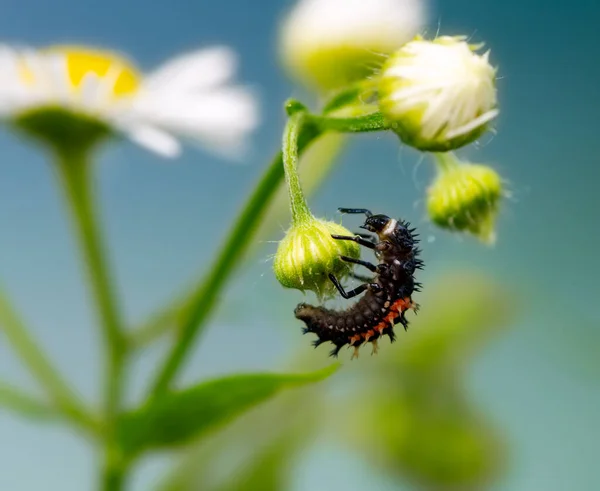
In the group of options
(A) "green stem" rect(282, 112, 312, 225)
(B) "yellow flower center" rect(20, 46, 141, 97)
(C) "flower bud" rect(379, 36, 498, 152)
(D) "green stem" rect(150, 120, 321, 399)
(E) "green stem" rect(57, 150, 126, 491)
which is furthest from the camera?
(B) "yellow flower center" rect(20, 46, 141, 97)

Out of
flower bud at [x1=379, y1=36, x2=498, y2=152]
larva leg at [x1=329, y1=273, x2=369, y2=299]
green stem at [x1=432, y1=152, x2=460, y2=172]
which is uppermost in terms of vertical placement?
flower bud at [x1=379, y1=36, x2=498, y2=152]

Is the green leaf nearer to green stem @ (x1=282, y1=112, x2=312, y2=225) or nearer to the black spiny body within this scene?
the black spiny body

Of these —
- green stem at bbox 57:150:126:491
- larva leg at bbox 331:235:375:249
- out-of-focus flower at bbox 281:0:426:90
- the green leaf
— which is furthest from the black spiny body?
out-of-focus flower at bbox 281:0:426:90

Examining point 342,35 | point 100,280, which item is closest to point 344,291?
point 100,280

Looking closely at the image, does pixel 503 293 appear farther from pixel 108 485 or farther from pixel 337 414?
pixel 108 485

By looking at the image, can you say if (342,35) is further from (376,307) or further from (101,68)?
(376,307)

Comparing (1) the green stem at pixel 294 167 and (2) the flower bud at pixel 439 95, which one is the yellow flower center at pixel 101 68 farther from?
(2) the flower bud at pixel 439 95
